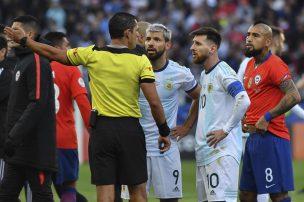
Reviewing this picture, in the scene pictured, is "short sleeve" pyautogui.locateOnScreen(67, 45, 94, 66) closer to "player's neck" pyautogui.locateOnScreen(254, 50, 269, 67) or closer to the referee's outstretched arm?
the referee's outstretched arm

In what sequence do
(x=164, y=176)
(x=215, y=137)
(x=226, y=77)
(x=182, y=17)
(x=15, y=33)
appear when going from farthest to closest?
(x=182, y=17)
(x=164, y=176)
(x=226, y=77)
(x=215, y=137)
(x=15, y=33)

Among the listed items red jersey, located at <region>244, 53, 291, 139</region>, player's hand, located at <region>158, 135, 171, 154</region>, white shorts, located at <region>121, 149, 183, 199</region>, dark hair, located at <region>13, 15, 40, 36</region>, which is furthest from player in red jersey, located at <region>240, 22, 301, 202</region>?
dark hair, located at <region>13, 15, 40, 36</region>

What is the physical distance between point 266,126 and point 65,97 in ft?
8.10

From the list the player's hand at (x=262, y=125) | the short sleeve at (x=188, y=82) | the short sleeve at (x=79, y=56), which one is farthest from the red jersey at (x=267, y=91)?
the short sleeve at (x=79, y=56)

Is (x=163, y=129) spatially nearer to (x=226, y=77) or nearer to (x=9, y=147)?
(x=226, y=77)

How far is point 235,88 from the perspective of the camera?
9586mm

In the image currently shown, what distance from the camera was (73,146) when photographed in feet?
36.7

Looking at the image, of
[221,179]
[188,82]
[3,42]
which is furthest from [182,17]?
[221,179]

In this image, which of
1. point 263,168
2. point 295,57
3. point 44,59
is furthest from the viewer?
point 295,57

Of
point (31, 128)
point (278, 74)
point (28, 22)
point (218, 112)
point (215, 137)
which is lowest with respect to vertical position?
point (215, 137)

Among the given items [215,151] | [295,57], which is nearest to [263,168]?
[215,151]

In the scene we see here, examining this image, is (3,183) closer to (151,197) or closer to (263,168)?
(263,168)

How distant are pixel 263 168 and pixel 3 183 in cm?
281

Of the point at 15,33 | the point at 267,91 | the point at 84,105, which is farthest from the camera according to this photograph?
the point at 84,105
